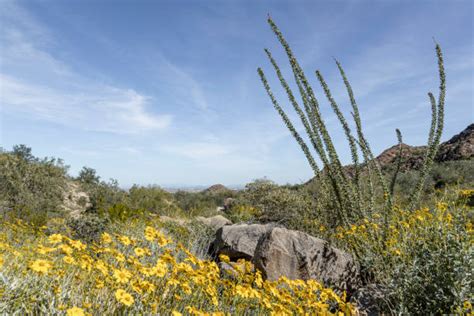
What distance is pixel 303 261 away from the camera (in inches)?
205

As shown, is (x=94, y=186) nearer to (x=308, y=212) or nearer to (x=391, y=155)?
(x=308, y=212)

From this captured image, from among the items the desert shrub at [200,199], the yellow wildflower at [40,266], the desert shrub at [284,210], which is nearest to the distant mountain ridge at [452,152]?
the desert shrub at [200,199]

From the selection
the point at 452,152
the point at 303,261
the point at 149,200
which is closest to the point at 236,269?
the point at 303,261

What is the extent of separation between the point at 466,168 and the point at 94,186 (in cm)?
1942

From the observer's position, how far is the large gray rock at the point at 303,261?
5.17m

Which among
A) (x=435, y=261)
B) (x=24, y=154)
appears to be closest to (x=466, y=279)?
(x=435, y=261)

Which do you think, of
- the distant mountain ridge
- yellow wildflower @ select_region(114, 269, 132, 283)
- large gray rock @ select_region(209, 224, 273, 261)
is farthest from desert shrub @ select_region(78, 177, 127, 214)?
the distant mountain ridge

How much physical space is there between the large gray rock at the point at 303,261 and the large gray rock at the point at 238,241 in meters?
0.71

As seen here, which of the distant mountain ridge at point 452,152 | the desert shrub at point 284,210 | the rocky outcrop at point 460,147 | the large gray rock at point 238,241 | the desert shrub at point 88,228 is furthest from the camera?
the distant mountain ridge at point 452,152

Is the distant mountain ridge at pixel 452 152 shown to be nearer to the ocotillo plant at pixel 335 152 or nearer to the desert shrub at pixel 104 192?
the ocotillo plant at pixel 335 152

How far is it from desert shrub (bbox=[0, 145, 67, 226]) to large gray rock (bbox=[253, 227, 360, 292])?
769cm

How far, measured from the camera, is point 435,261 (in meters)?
3.80

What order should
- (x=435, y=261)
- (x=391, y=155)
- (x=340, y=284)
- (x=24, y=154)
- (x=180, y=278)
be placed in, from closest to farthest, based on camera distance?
(x=180, y=278) < (x=435, y=261) < (x=340, y=284) < (x=24, y=154) < (x=391, y=155)

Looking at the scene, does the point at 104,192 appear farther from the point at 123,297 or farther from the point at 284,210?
the point at 123,297
